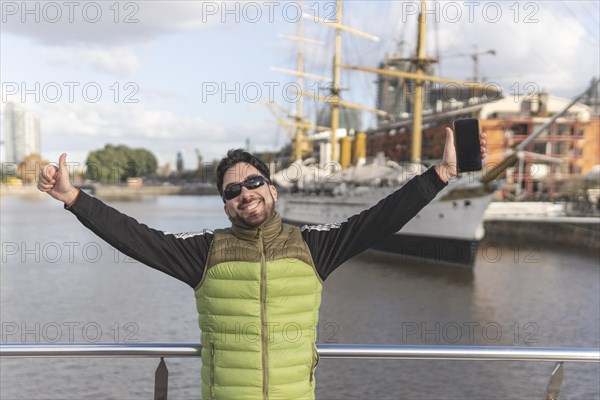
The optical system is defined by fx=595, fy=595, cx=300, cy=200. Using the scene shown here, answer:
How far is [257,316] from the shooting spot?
2.36 meters

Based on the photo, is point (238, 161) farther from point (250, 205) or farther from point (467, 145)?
point (467, 145)

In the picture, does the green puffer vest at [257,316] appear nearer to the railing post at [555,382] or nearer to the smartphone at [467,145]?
the smartphone at [467,145]

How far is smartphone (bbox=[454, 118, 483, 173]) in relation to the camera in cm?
241

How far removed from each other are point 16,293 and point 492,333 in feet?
55.1

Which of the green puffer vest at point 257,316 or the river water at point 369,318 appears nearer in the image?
the green puffer vest at point 257,316

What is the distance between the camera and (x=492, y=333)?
55.3ft

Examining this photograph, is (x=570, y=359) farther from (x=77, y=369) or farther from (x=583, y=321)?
(x=583, y=321)

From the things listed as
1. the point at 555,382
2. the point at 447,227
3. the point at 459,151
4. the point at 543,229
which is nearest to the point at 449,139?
the point at 459,151

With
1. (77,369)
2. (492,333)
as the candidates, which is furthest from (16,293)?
(492,333)

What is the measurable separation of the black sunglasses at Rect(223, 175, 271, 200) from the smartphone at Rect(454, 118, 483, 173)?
0.81 metres

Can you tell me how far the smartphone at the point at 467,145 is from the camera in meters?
2.41

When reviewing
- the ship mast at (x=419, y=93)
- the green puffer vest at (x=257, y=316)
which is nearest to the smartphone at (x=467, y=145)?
the green puffer vest at (x=257, y=316)

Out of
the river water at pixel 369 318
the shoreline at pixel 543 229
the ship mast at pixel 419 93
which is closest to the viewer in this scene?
the river water at pixel 369 318

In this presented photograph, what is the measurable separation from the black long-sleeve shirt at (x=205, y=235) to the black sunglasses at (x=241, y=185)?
198 millimetres
